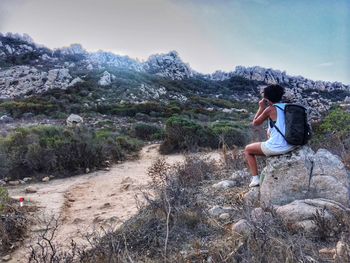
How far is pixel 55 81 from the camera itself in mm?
32656

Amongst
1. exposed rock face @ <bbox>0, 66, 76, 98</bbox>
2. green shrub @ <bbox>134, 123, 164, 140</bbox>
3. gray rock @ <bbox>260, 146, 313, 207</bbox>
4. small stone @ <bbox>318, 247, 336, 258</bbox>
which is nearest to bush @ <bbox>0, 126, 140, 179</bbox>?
green shrub @ <bbox>134, 123, 164, 140</bbox>

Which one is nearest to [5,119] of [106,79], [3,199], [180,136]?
[180,136]

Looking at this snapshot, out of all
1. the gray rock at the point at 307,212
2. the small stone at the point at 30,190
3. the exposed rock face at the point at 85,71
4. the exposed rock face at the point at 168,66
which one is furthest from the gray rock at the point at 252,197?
the exposed rock face at the point at 168,66

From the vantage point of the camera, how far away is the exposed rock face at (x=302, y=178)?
4.15 metres

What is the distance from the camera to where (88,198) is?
22.8ft

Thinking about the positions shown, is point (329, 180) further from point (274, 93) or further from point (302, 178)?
point (274, 93)

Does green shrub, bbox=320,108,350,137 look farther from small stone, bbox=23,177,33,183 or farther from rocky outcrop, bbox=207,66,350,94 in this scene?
rocky outcrop, bbox=207,66,350,94

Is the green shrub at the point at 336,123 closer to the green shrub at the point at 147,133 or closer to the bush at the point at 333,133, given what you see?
the bush at the point at 333,133

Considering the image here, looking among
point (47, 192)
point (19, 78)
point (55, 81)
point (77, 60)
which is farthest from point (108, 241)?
point (77, 60)

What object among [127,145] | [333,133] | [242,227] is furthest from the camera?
[127,145]

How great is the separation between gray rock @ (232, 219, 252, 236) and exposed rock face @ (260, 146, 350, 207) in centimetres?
58

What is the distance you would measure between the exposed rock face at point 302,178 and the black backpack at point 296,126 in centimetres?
22

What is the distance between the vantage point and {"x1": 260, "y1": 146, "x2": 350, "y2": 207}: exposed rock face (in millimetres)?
4145

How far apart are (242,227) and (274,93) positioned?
68.2 inches
